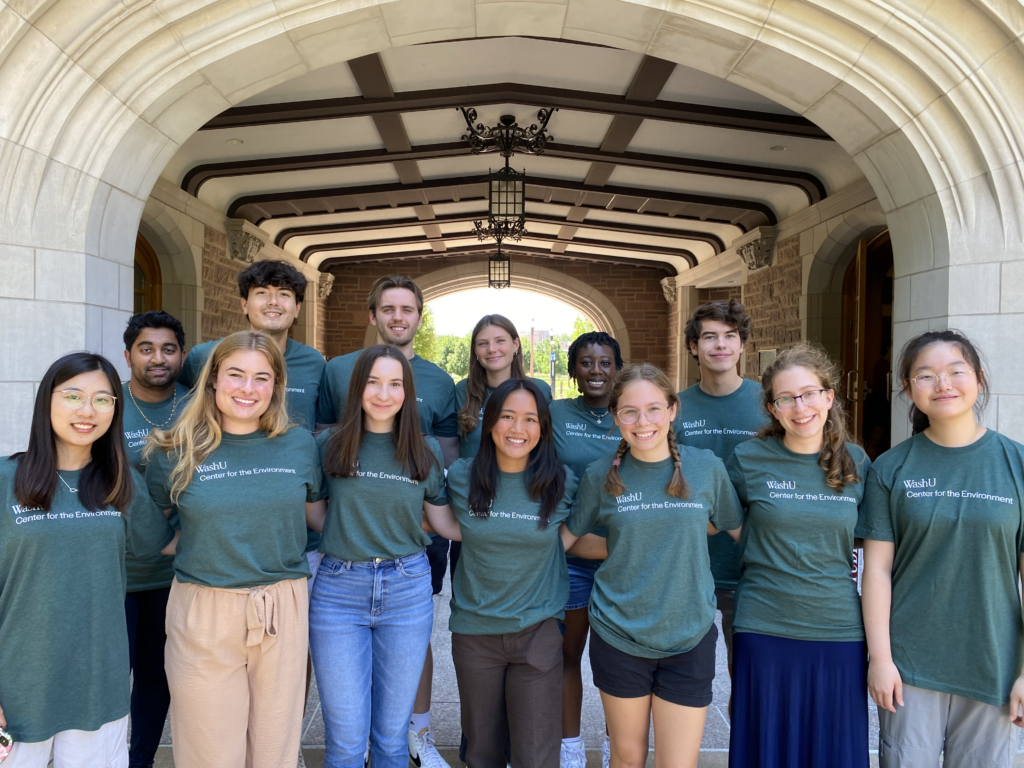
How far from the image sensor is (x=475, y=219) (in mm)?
8367

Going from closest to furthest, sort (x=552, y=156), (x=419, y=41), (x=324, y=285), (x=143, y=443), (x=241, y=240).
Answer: (x=143, y=443), (x=419, y=41), (x=552, y=156), (x=241, y=240), (x=324, y=285)

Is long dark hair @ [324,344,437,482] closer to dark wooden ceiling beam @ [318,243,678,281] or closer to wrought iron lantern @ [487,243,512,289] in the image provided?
wrought iron lantern @ [487,243,512,289]

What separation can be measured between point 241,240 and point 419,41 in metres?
4.32

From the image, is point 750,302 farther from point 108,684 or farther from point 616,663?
point 108,684

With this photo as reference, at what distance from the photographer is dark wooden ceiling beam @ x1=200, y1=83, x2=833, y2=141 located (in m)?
4.55

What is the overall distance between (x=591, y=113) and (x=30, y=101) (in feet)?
11.4

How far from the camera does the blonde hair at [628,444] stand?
1.82 m

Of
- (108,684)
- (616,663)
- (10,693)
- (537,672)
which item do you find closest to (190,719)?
(108,684)

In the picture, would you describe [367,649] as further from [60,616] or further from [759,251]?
[759,251]

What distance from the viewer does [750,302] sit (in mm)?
7691

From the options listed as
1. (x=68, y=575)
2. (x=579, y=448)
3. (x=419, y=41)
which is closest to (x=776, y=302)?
(x=419, y=41)

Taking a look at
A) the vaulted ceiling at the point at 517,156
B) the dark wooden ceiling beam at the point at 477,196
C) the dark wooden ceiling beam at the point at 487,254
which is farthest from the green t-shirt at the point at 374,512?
the dark wooden ceiling beam at the point at 487,254

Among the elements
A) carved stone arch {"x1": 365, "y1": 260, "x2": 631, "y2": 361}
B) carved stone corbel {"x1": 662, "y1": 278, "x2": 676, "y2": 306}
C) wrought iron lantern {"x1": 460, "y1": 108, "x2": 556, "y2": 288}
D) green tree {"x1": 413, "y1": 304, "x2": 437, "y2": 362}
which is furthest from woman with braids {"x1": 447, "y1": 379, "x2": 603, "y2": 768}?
green tree {"x1": 413, "y1": 304, "x2": 437, "y2": 362}

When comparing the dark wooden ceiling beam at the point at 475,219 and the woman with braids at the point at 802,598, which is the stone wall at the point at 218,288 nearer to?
the dark wooden ceiling beam at the point at 475,219
